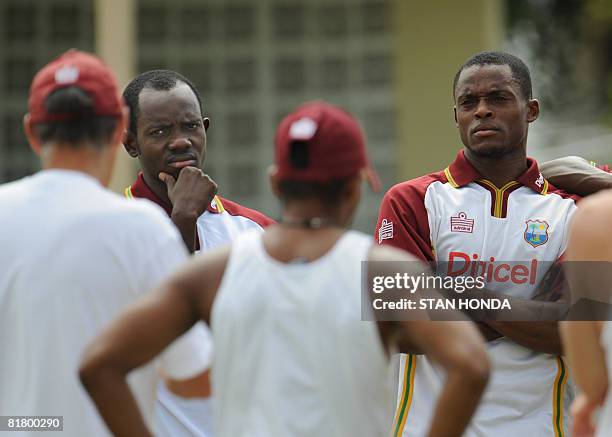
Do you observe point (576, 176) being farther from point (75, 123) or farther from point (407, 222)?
point (75, 123)

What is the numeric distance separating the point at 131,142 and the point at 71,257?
1740mm

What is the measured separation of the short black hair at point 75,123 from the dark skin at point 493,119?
186 centimetres

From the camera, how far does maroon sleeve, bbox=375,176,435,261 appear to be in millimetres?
4809

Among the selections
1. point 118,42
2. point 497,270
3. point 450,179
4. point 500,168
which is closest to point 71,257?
point 497,270

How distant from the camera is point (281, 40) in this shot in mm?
13461

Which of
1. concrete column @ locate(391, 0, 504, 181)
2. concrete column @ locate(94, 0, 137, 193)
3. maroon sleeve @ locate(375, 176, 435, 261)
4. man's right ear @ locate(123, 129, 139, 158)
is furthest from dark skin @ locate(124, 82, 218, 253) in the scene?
concrete column @ locate(391, 0, 504, 181)

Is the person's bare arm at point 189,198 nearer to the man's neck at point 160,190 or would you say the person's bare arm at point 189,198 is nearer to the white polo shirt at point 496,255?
the man's neck at point 160,190

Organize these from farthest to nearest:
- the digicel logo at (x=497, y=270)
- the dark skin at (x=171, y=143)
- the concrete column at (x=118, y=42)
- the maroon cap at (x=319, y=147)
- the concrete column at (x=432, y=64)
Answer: the concrete column at (x=432, y=64) < the concrete column at (x=118, y=42) < the dark skin at (x=171, y=143) < the digicel logo at (x=497, y=270) < the maroon cap at (x=319, y=147)

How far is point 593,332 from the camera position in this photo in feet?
11.5

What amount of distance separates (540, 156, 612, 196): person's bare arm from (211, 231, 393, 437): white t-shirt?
1976 millimetres

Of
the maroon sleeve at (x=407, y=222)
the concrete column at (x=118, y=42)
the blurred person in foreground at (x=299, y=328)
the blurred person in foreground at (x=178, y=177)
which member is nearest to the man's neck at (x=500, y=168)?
the maroon sleeve at (x=407, y=222)

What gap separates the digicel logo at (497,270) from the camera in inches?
188

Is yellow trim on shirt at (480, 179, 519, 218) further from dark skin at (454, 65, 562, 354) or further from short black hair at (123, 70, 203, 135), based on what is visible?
short black hair at (123, 70, 203, 135)

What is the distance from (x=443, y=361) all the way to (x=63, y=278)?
1120 mm
